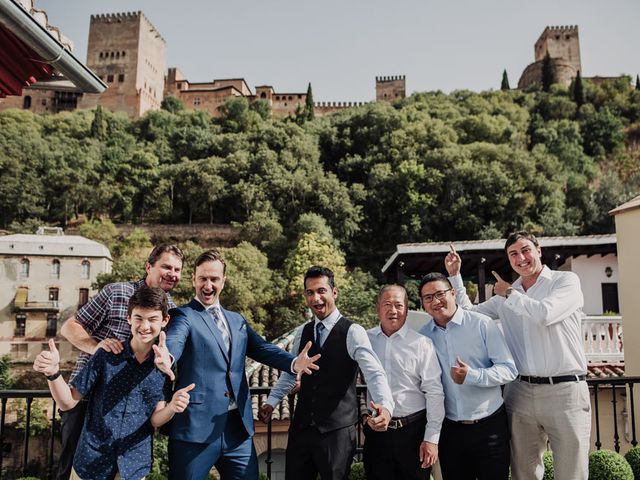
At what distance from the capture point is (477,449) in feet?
10.6

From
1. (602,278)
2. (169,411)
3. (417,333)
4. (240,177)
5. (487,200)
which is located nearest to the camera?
(169,411)

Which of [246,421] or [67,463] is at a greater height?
[246,421]

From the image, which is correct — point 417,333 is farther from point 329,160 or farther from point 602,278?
point 329,160

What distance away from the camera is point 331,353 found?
3.25m

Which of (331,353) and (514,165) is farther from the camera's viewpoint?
(514,165)

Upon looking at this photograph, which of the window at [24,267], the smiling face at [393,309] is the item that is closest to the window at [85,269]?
the window at [24,267]

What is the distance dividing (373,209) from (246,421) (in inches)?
1481

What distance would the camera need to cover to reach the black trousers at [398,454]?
315 centimetres

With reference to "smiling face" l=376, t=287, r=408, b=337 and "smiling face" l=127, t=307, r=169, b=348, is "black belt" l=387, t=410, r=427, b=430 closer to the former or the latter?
"smiling face" l=376, t=287, r=408, b=337

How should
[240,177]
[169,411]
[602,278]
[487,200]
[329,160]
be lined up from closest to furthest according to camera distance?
1. [169,411]
2. [602,278]
3. [487,200]
4. [240,177]
5. [329,160]

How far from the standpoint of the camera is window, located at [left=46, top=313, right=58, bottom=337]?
35062 millimetres

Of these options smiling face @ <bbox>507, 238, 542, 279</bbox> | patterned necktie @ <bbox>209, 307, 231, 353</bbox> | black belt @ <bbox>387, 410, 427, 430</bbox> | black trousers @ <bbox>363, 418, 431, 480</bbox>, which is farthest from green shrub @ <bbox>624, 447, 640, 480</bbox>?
patterned necktie @ <bbox>209, 307, 231, 353</bbox>

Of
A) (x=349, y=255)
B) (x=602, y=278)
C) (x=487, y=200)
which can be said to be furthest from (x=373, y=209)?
(x=602, y=278)

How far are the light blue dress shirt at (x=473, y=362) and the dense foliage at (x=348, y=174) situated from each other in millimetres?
26267
